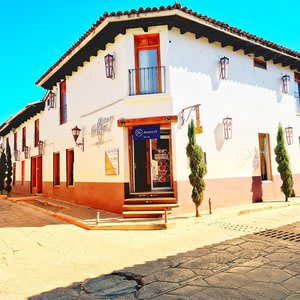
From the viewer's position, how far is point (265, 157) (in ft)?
42.2

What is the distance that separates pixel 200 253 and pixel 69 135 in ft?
35.0

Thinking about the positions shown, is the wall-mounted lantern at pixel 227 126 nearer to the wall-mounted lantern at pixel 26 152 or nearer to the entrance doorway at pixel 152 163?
the entrance doorway at pixel 152 163

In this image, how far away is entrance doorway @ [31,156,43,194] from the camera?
19.9 meters

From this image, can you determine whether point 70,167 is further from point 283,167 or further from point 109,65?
point 283,167

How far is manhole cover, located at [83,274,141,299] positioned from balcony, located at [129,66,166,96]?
6.88 m

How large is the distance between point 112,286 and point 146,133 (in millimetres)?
6420

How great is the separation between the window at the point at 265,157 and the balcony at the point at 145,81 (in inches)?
228

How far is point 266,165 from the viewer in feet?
42.1

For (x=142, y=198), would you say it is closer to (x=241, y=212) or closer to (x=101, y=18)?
(x=241, y=212)

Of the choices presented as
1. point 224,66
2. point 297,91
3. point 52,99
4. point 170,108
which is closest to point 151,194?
point 170,108

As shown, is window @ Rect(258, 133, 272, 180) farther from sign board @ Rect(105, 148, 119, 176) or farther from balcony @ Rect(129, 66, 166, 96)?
sign board @ Rect(105, 148, 119, 176)

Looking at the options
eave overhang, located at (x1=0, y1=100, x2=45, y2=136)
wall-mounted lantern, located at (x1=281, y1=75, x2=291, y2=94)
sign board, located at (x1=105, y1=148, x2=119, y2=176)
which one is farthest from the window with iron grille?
wall-mounted lantern, located at (x1=281, y1=75, x2=291, y2=94)

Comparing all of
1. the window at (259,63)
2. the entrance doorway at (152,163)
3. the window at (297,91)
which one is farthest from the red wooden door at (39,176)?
the window at (297,91)

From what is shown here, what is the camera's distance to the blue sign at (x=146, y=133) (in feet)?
32.4
